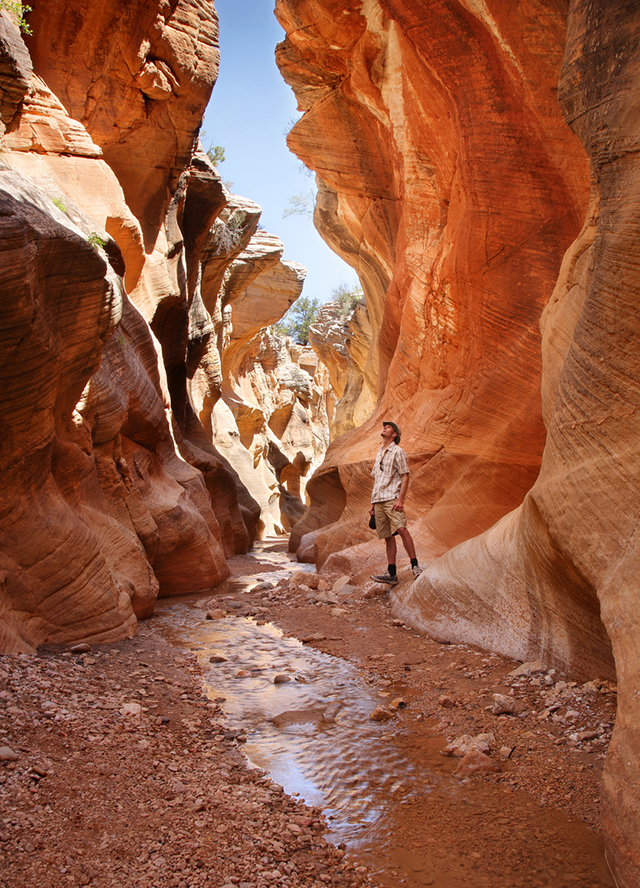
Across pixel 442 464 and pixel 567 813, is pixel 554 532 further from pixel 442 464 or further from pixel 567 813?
pixel 442 464

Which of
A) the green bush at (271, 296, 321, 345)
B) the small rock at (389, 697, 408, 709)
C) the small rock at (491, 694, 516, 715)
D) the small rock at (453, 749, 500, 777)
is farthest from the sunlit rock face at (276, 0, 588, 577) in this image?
the green bush at (271, 296, 321, 345)

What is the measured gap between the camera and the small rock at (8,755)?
8.36 feet

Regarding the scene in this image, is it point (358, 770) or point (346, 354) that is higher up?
point (358, 770)

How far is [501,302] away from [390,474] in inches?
125

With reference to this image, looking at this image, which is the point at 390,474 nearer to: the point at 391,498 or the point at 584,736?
the point at 391,498

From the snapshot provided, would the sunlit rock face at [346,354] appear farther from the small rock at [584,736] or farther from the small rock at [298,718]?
the small rock at [584,736]

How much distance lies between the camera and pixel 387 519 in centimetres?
699

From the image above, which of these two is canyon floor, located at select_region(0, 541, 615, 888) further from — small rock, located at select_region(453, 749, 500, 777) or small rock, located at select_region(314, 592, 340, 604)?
small rock, located at select_region(314, 592, 340, 604)

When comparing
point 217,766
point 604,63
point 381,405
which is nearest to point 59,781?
point 217,766

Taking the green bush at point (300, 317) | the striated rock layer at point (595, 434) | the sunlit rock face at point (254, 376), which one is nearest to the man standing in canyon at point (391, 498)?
the striated rock layer at point (595, 434)

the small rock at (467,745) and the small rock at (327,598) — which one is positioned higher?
the small rock at (467,745)

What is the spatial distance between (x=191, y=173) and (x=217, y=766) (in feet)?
41.6

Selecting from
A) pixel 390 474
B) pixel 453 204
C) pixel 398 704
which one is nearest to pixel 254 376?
pixel 453 204

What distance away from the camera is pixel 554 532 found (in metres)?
3.88
